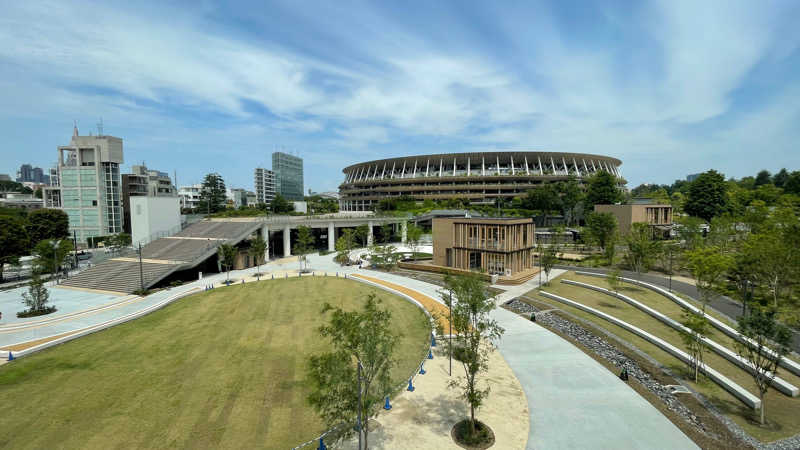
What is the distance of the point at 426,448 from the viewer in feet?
39.7

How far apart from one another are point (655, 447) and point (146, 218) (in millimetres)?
66302

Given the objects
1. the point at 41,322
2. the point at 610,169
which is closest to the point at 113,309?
the point at 41,322

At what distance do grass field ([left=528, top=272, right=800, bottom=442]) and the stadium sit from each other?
67.3m

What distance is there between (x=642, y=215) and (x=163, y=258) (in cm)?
7291

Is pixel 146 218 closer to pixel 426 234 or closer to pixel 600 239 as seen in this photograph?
pixel 426 234

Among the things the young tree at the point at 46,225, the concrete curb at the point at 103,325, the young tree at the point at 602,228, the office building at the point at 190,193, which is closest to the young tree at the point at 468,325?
the concrete curb at the point at 103,325

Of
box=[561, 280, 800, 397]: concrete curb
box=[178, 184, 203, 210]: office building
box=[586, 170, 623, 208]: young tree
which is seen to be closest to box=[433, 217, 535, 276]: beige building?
box=[561, 280, 800, 397]: concrete curb

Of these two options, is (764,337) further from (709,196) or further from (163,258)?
(709,196)

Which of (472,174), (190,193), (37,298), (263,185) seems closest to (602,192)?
(472,174)

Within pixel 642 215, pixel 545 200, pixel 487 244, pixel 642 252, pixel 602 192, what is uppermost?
pixel 602 192

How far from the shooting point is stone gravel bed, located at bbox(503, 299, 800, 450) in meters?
13.1

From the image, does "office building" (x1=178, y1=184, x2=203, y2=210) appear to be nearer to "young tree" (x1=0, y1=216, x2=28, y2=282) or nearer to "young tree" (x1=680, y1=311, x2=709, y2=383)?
"young tree" (x1=0, y1=216, x2=28, y2=282)

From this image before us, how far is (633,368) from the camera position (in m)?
18.8

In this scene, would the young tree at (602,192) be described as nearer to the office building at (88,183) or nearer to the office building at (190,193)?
the office building at (88,183)
